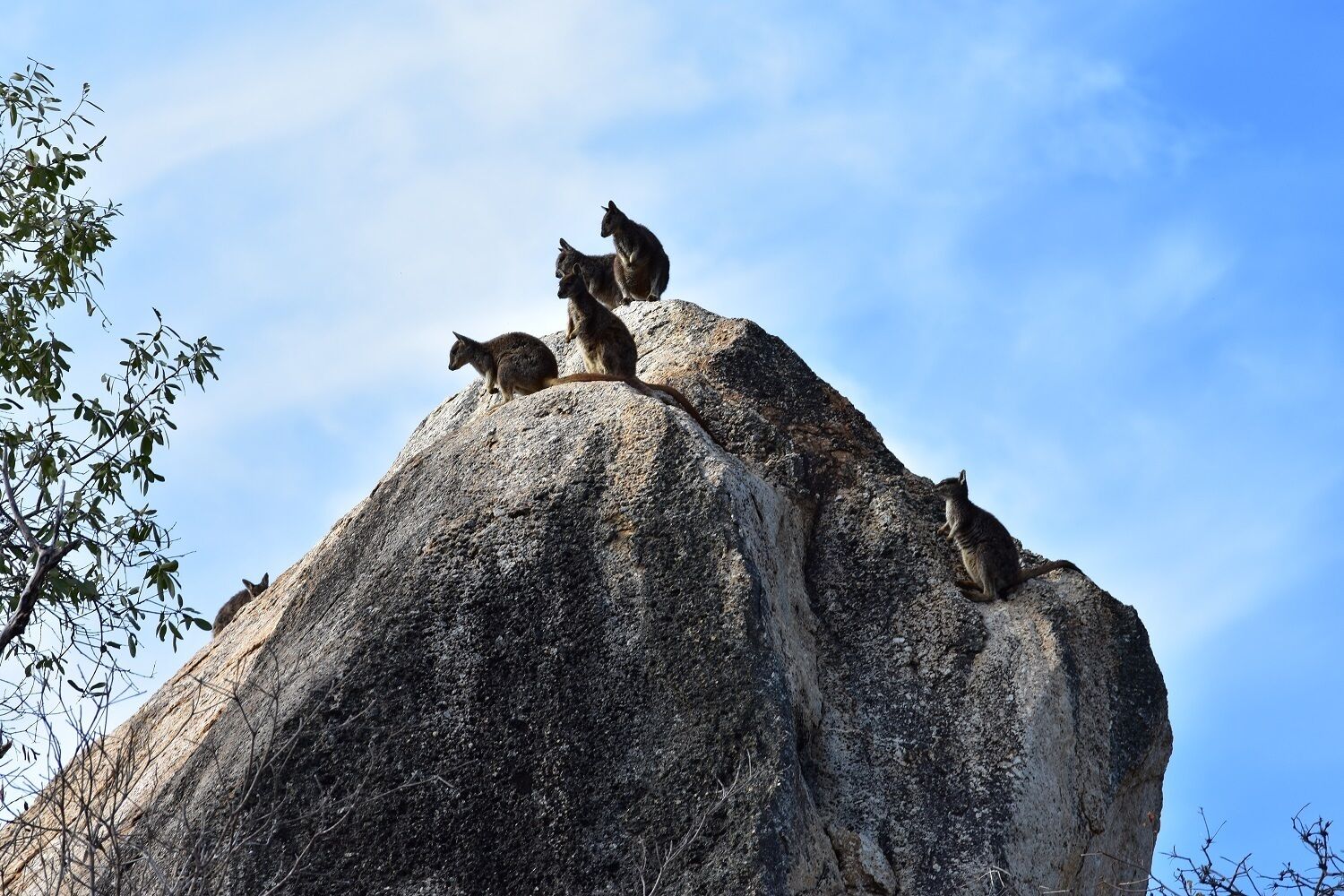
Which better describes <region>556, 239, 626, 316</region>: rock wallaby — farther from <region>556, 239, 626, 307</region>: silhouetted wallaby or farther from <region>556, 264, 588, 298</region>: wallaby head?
<region>556, 264, 588, 298</region>: wallaby head

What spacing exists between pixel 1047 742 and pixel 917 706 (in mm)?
866

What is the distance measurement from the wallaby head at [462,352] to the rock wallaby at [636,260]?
3.80 metres

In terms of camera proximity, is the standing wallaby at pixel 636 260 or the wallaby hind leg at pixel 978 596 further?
the standing wallaby at pixel 636 260

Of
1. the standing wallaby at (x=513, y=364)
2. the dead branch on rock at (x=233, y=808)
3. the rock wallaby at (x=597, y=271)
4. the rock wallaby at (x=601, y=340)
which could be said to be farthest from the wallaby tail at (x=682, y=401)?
the rock wallaby at (x=597, y=271)

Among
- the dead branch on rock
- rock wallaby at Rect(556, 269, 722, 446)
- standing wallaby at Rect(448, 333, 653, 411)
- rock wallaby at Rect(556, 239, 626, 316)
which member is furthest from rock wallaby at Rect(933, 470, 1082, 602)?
rock wallaby at Rect(556, 239, 626, 316)

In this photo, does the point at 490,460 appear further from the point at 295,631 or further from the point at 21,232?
the point at 21,232

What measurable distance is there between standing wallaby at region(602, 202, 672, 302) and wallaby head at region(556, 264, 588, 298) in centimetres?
336

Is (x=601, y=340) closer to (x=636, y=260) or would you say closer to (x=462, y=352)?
(x=462, y=352)

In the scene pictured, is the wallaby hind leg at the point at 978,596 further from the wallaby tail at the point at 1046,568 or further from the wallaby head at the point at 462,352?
the wallaby head at the point at 462,352

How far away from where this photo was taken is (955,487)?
1207cm

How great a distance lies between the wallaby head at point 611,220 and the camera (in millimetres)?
18031

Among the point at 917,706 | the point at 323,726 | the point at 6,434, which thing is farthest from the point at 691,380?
the point at 6,434

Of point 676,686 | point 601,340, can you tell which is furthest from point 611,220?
point 676,686

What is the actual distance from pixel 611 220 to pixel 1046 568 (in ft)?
25.9
